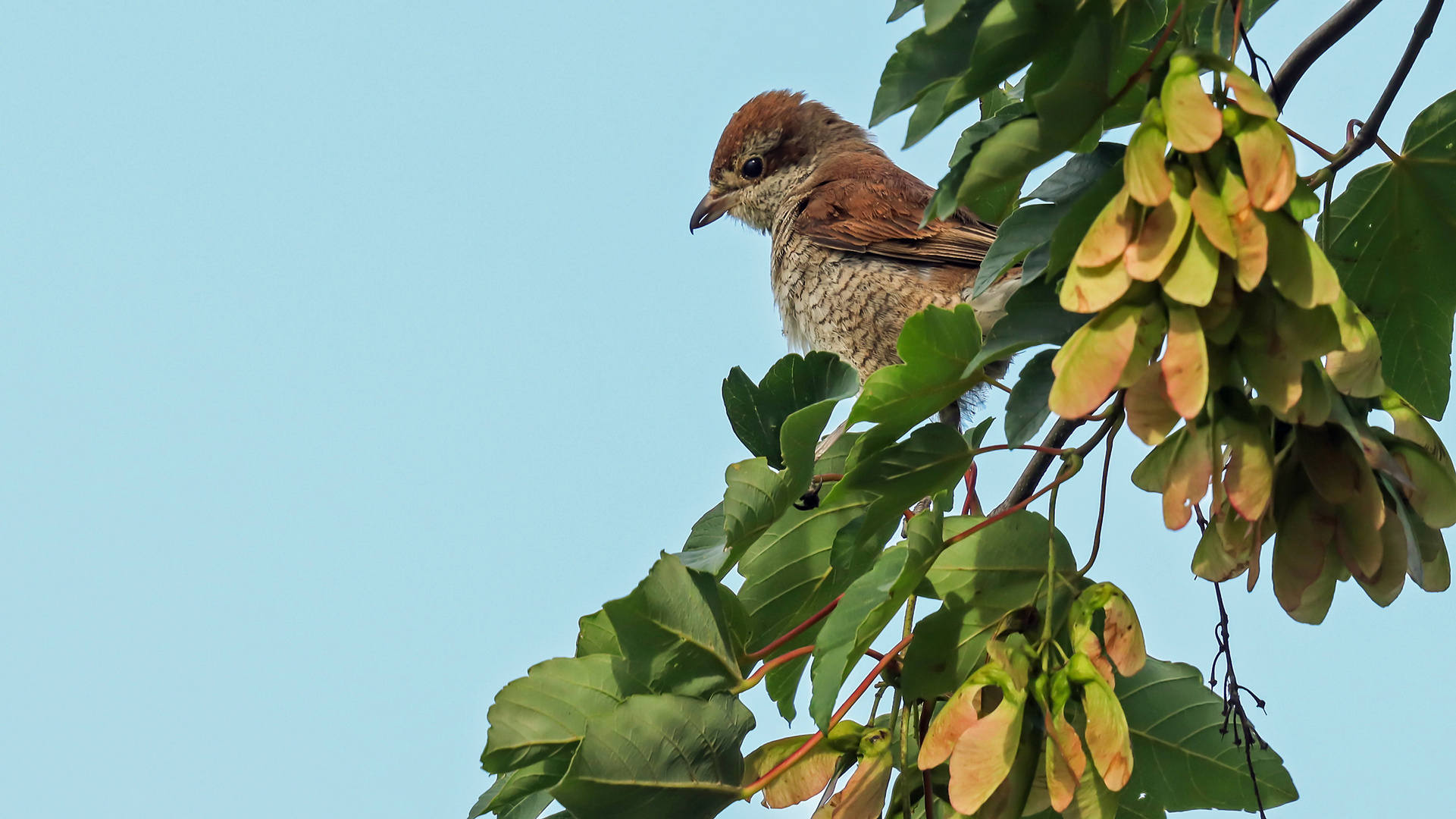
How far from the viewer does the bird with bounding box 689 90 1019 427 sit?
4.80m

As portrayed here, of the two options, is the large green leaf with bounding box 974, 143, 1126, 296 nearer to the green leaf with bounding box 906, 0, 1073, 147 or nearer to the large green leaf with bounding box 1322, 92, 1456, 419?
the green leaf with bounding box 906, 0, 1073, 147

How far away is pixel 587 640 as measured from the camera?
5.54 feet

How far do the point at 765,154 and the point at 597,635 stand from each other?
14.9 feet

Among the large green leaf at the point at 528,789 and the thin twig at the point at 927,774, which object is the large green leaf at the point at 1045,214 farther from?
the large green leaf at the point at 528,789

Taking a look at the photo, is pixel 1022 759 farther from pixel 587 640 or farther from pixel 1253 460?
pixel 587 640

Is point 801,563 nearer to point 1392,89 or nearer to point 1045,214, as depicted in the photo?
point 1045,214

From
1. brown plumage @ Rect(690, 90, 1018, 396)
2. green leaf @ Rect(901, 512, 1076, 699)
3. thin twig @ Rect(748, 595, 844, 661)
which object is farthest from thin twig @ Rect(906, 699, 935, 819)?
brown plumage @ Rect(690, 90, 1018, 396)

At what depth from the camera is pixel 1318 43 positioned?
5.34ft

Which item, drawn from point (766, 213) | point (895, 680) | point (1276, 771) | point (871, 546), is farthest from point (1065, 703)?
point (766, 213)

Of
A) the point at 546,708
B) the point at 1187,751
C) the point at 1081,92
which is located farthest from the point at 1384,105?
the point at 546,708

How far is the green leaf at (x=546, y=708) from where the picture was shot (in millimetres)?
1593

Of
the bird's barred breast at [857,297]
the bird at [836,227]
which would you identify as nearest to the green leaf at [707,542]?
the bird at [836,227]

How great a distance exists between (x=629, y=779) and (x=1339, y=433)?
2.76 feet

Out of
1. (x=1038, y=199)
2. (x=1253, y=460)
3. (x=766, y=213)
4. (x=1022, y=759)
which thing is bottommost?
(x=1022, y=759)
